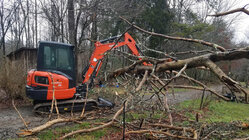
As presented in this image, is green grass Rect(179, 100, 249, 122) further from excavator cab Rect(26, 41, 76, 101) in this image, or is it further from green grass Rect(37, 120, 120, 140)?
excavator cab Rect(26, 41, 76, 101)

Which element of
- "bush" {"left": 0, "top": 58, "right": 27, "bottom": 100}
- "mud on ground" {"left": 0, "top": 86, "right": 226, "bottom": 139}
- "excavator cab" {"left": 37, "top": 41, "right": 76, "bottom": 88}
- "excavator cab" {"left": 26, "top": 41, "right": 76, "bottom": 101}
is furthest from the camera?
"bush" {"left": 0, "top": 58, "right": 27, "bottom": 100}

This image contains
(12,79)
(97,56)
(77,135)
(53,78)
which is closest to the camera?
(77,135)

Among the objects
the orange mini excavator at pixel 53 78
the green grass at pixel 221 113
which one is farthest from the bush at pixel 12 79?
the green grass at pixel 221 113

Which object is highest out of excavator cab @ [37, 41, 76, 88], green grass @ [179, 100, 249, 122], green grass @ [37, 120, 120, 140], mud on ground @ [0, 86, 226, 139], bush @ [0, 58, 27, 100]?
excavator cab @ [37, 41, 76, 88]

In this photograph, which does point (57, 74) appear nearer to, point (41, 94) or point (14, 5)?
point (41, 94)

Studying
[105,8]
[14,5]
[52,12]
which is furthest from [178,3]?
[14,5]

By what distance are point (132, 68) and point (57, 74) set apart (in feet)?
8.27

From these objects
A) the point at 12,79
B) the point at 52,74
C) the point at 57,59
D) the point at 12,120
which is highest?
the point at 57,59

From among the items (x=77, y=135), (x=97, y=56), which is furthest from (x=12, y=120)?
(x=97, y=56)

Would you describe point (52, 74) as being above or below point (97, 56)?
below

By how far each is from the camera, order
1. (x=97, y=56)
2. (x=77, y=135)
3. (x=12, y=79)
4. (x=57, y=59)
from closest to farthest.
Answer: (x=77, y=135) → (x=57, y=59) → (x=97, y=56) → (x=12, y=79)

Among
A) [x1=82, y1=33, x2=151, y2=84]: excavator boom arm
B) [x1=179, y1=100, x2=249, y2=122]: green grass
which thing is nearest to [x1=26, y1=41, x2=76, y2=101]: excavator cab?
[x1=82, y1=33, x2=151, y2=84]: excavator boom arm

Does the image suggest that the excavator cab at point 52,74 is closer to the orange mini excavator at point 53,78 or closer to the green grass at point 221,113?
the orange mini excavator at point 53,78

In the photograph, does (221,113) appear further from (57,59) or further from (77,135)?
(57,59)
